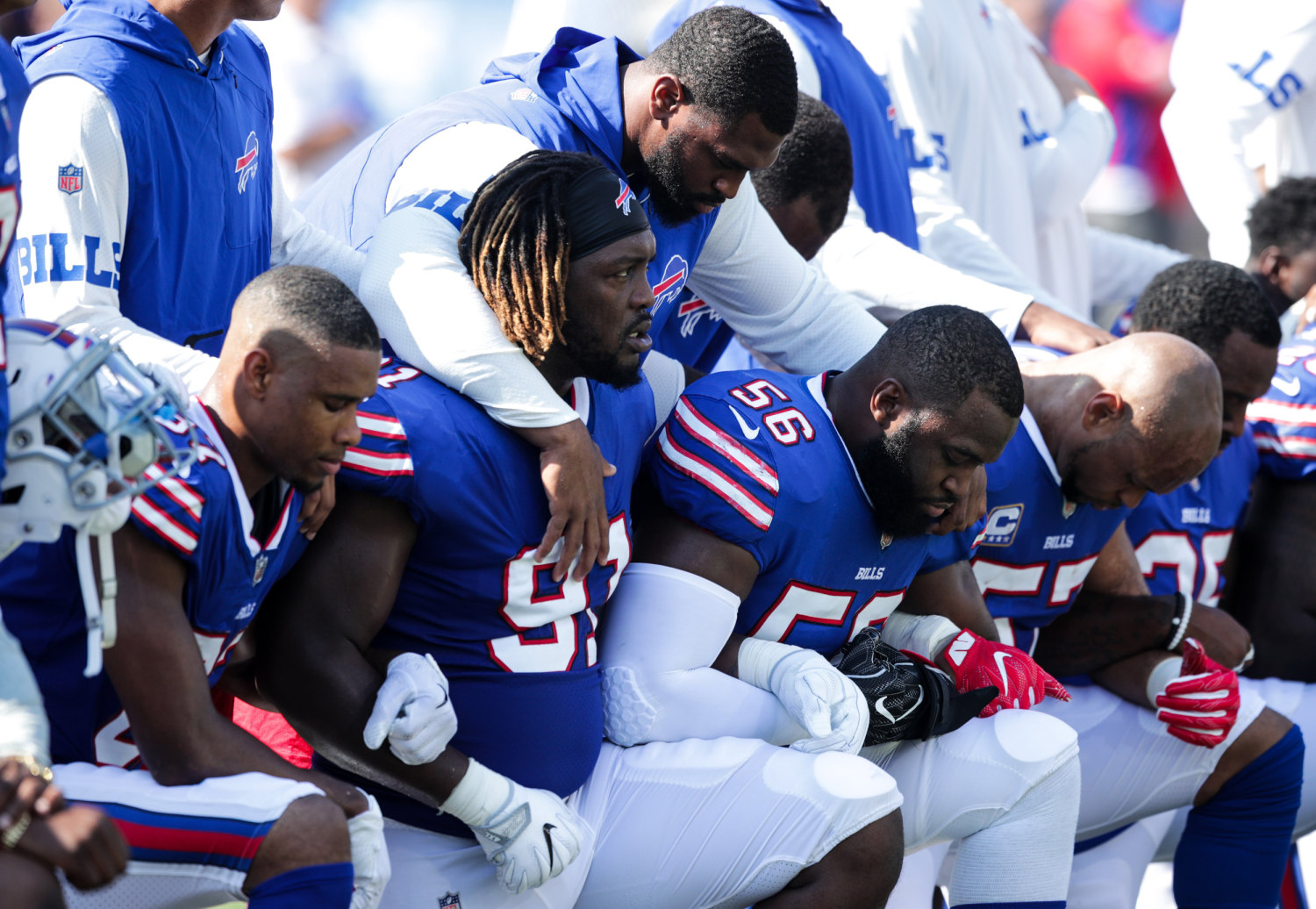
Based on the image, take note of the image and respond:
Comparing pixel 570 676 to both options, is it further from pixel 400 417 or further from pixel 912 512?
pixel 912 512

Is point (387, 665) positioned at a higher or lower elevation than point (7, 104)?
lower

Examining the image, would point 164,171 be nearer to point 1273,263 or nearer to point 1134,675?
point 1134,675

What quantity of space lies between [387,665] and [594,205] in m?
0.80

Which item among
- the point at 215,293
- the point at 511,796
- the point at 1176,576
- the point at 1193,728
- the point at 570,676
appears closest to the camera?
the point at 511,796

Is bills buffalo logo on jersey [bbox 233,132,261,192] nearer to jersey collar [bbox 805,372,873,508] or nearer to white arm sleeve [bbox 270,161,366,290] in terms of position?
white arm sleeve [bbox 270,161,366,290]

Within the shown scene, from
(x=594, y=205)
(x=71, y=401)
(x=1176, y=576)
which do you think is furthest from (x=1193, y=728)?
(x=71, y=401)

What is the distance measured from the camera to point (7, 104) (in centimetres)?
175

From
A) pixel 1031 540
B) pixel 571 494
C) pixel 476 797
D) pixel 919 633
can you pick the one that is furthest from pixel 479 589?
pixel 1031 540

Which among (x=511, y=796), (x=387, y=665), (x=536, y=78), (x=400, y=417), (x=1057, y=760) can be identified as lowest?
(x=1057, y=760)

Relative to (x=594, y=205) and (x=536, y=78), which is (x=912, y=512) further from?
(x=536, y=78)

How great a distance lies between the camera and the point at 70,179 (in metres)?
2.24

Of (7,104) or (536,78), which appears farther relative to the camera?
(536,78)

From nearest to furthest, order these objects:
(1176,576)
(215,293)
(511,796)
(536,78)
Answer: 1. (511,796)
2. (215,293)
3. (536,78)
4. (1176,576)

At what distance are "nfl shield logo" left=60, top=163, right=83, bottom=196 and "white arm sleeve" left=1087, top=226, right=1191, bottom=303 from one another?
12.9ft
